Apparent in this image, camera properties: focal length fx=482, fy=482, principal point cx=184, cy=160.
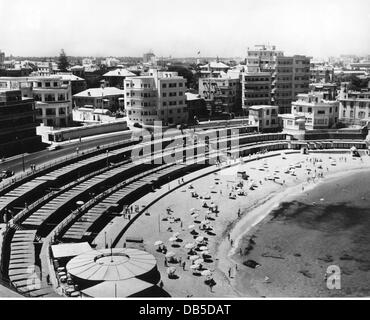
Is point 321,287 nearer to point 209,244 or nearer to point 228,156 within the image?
point 209,244

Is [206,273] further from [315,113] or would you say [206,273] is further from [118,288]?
[315,113]

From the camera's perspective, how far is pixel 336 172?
84938mm

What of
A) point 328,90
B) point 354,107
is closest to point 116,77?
point 328,90

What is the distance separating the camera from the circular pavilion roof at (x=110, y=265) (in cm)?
3484

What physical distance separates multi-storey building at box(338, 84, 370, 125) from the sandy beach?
2953cm

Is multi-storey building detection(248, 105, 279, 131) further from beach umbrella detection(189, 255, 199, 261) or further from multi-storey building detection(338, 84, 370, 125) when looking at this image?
beach umbrella detection(189, 255, 199, 261)

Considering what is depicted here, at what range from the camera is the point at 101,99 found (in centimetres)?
10656

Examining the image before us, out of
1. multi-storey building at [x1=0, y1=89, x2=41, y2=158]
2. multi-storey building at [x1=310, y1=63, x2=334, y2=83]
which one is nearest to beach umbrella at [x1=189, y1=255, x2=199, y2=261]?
multi-storey building at [x1=0, y1=89, x2=41, y2=158]

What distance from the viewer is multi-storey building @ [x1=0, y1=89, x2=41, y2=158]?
62675mm

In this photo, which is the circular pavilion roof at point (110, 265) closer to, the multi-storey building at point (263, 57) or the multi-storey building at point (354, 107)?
the multi-storey building at point (354, 107)
